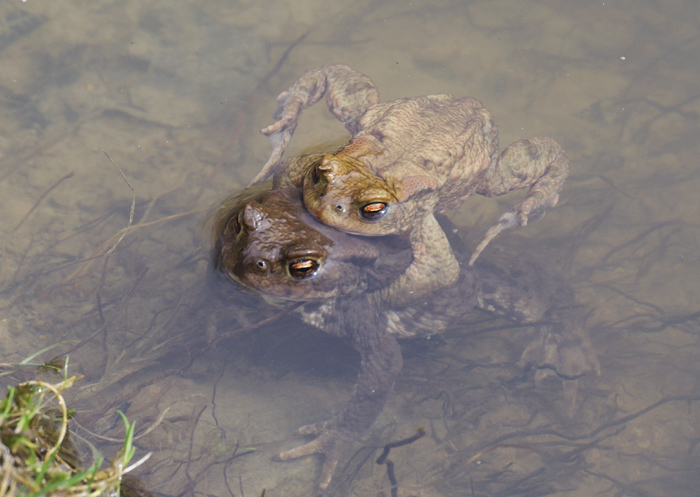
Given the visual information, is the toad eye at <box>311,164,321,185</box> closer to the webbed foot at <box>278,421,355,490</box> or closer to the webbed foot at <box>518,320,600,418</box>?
the webbed foot at <box>278,421,355,490</box>

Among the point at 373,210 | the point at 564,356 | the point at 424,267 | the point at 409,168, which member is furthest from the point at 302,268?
the point at 564,356

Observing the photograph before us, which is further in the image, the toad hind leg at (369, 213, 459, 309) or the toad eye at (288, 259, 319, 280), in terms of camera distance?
the toad hind leg at (369, 213, 459, 309)

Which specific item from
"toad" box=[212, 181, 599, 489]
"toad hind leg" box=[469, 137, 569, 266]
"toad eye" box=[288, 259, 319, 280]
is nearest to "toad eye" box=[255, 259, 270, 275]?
"toad" box=[212, 181, 599, 489]

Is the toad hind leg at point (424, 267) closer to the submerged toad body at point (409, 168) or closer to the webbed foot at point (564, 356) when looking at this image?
the submerged toad body at point (409, 168)

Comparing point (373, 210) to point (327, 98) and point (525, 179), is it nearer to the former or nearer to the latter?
point (327, 98)

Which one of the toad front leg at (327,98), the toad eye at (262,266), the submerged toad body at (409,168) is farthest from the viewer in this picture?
the toad front leg at (327,98)

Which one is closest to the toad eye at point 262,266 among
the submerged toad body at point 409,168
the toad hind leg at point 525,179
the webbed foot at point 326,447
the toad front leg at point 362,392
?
the submerged toad body at point 409,168
